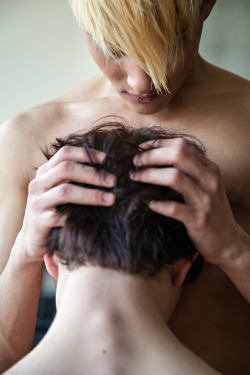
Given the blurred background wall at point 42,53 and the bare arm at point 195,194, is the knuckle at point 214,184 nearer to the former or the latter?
the bare arm at point 195,194

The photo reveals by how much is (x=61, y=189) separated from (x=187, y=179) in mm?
188

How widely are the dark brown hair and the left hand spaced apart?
0.8 inches

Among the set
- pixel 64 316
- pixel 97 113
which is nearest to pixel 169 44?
pixel 97 113

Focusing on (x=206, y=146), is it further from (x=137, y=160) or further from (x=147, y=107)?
(x=137, y=160)

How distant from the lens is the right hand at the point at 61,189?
2.35ft

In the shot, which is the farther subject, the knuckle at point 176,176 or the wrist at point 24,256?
the wrist at point 24,256

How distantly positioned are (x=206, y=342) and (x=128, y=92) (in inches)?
21.5

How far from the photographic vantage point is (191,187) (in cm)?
74

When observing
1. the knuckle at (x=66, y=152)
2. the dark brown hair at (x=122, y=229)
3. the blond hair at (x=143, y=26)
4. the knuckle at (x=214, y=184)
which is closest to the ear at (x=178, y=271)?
the dark brown hair at (x=122, y=229)

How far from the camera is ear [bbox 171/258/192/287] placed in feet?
2.61

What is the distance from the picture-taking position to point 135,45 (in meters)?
0.92

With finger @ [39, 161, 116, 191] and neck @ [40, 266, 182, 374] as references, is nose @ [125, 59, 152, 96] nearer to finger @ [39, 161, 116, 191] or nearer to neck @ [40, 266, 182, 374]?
finger @ [39, 161, 116, 191]

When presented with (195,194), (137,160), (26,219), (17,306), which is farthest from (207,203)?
(17,306)

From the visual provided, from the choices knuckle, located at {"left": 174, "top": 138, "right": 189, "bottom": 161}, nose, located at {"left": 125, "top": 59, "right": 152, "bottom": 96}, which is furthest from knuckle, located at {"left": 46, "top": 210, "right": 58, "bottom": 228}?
nose, located at {"left": 125, "top": 59, "right": 152, "bottom": 96}
